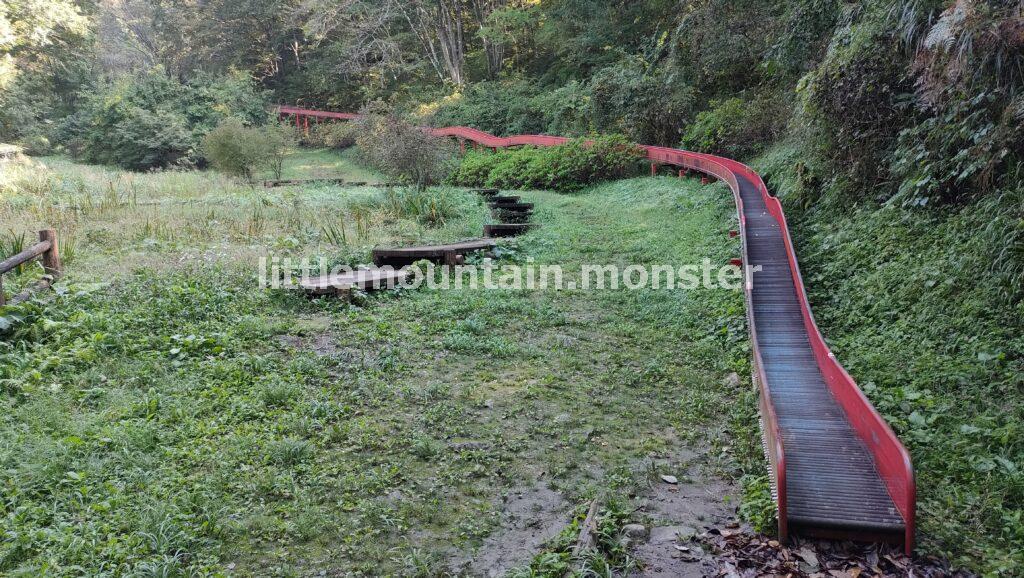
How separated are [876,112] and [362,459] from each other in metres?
7.75

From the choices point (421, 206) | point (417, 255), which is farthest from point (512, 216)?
point (417, 255)

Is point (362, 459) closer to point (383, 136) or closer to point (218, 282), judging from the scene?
point (218, 282)

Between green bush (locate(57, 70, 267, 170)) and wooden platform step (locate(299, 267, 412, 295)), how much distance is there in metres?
20.5

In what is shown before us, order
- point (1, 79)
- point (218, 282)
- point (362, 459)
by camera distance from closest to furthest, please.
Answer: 1. point (362, 459)
2. point (218, 282)
3. point (1, 79)

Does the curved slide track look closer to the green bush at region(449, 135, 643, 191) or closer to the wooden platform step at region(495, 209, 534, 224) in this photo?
the wooden platform step at region(495, 209, 534, 224)

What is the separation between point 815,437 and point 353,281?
17.5 feet

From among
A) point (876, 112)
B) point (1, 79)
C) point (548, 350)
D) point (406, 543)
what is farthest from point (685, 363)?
point (1, 79)

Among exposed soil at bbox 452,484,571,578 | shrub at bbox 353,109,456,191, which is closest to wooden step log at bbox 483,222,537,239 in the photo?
shrub at bbox 353,109,456,191

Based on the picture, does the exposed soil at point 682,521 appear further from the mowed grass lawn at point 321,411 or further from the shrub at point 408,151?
the shrub at point 408,151

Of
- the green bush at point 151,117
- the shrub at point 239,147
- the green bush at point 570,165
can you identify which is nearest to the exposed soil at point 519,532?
the green bush at point 570,165

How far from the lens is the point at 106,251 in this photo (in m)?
9.07

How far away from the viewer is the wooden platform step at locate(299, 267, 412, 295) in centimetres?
755

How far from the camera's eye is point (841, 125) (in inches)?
342

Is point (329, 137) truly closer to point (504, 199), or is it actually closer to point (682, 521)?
point (504, 199)
